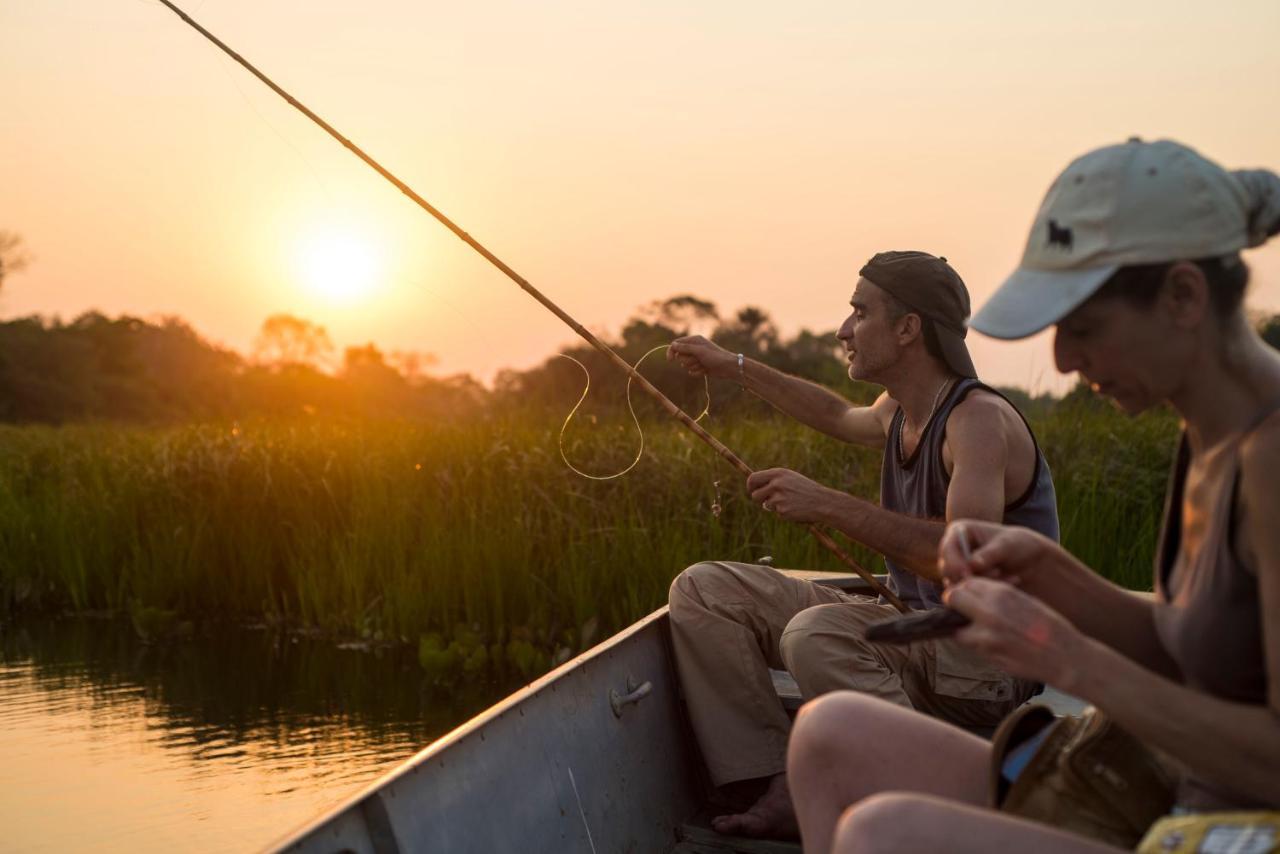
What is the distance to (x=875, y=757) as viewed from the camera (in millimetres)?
1973

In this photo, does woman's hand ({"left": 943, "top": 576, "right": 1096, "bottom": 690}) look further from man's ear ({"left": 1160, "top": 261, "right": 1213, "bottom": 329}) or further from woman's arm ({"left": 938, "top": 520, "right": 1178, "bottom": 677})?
man's ear ({"left": 1160, "top": 261, "right": 1213, "bottom": 329})

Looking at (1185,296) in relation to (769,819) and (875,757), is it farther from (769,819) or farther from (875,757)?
A: (769,819)

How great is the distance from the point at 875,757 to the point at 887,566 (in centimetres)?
146

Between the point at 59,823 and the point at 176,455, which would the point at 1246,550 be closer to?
the point at 59,823

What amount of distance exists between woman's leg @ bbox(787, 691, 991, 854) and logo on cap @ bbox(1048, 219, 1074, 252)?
0.70m

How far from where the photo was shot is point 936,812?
165 centimetres

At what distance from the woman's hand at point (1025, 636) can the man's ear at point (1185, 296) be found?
0.38 metres

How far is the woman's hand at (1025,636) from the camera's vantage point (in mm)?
1566

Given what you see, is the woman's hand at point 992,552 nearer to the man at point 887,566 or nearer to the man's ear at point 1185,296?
the man's ear at point 1185,296

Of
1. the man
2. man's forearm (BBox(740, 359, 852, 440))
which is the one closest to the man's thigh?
the man

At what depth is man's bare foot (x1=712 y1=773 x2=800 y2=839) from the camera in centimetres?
328

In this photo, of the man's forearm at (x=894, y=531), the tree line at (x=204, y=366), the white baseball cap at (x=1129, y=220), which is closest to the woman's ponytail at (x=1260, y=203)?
the white baseball cap at (x=1129, y=220)

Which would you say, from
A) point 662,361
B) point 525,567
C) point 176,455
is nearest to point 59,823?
point 525,567

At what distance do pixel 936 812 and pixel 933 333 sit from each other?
1.84m
